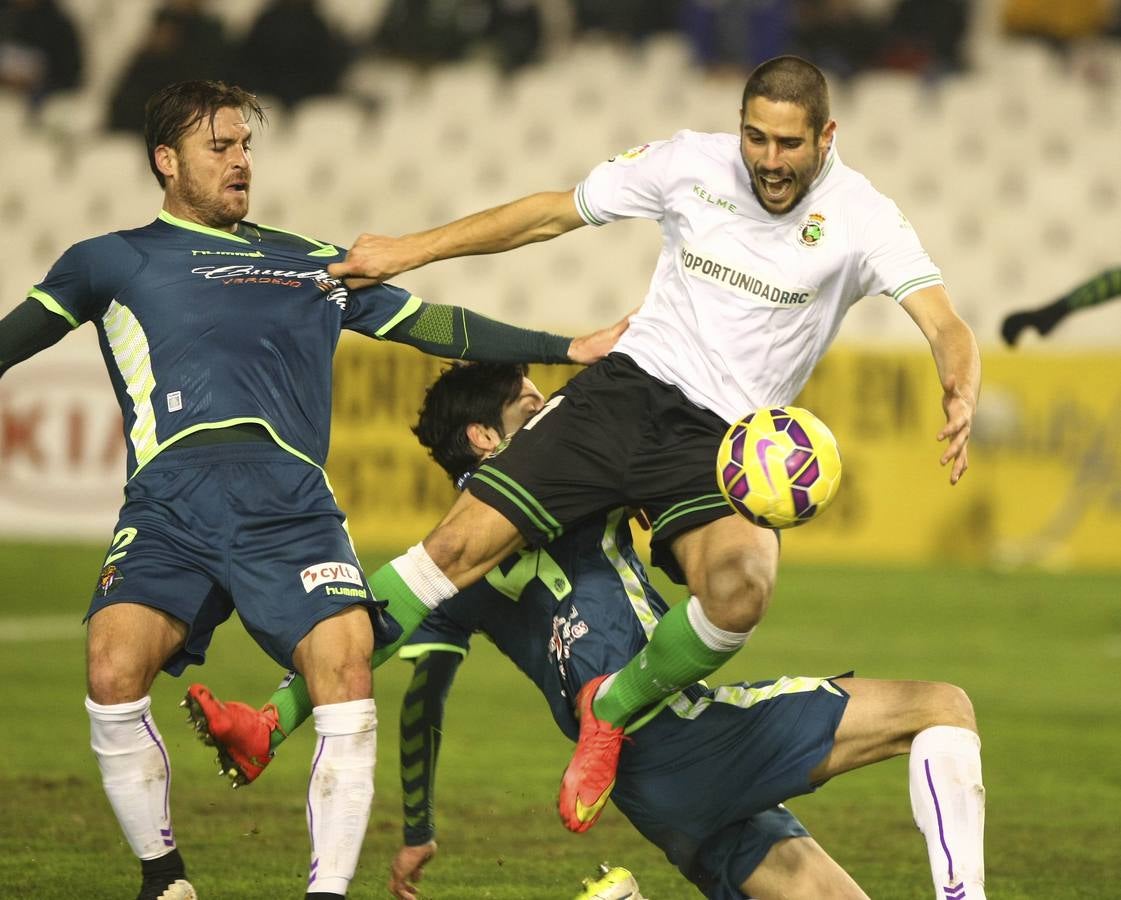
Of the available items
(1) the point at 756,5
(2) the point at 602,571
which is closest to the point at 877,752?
(2) the point at 602,571

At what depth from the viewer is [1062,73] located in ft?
58.6

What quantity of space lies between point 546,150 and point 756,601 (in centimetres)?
1321

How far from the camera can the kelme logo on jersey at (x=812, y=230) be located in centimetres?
516

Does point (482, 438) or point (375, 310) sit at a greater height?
point (375, 310)

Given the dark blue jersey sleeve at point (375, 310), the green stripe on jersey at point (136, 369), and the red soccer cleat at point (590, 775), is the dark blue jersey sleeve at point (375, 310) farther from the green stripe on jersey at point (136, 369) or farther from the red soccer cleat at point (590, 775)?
the red soccer cleat at point (590, 775)

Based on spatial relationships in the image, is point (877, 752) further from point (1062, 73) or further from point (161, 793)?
point (1062, 73)

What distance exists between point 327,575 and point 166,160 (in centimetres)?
141

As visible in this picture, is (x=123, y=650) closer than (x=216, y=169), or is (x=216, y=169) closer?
(x=123, y=650)

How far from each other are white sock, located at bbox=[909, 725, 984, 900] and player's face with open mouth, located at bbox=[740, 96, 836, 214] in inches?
67.9

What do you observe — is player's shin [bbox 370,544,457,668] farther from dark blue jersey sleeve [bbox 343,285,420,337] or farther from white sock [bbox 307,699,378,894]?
dark blue jersey sleeve [bbox 343,285,420,337]

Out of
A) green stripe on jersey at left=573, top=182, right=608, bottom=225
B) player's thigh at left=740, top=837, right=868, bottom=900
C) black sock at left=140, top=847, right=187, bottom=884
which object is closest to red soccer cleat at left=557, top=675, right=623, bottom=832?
player's thigh at left=740, top=837, right=868, bottom=900

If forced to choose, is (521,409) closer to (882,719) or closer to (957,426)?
(957,426)

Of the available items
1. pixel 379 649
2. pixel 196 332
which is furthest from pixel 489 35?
pixel 379 649

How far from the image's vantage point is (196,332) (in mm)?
4879
